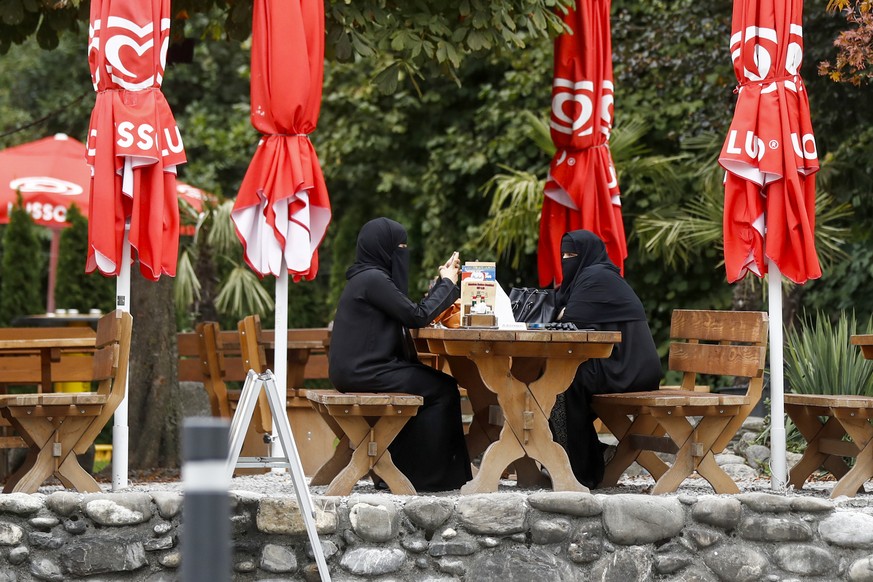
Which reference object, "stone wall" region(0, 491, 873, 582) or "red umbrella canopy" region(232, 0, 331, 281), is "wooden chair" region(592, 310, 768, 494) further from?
"red umbrella canopy" region(232, 0, 331, 281)

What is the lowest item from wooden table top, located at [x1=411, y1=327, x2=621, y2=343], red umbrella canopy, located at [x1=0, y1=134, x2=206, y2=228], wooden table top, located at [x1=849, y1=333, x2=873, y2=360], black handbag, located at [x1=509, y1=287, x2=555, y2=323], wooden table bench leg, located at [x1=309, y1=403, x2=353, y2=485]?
wooden table bench leg, located at [x1=309, y1=403, x2=353, y2=485]

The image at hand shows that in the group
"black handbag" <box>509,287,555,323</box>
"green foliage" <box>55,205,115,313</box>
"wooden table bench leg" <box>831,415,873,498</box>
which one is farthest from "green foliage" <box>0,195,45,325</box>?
"wooden table bench leg" <box>831,415,873,498</box>

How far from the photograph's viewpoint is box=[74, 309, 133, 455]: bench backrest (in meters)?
5.98

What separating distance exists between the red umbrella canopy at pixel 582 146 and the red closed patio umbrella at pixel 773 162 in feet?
4.51

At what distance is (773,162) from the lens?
641cm

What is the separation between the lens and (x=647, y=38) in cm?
1183

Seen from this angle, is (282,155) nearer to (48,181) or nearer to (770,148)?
(770,148)

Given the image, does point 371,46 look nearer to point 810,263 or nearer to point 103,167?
point 103,167

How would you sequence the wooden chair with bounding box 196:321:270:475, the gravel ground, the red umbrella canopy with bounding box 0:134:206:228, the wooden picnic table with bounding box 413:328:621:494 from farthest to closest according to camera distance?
1. the red umbrella canopy with bounding box 0:134:206:228
2. the wooden chair with bounding box 196:321:270:475
3. the gravel ground
4. the wooden picnic table with bounding box 413:328:621:494

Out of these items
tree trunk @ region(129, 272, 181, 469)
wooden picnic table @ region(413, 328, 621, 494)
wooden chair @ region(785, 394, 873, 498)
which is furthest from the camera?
tree trunk @ region(129, 272, 181, 469)

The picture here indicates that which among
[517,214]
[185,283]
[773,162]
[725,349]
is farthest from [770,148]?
[185,283]

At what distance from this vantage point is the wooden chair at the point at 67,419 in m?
5.80

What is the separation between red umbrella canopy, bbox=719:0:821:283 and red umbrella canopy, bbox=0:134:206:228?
24.0 ft

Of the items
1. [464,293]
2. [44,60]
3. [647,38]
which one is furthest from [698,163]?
[44,60]
